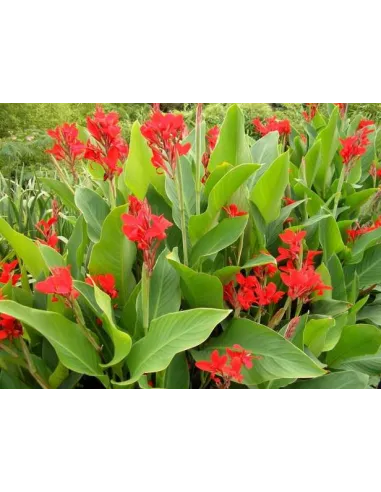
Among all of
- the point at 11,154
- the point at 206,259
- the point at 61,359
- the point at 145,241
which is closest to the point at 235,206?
the point at 206,259

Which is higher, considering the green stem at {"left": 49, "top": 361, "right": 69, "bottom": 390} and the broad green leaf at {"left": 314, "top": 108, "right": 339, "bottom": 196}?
the broad green leaf at {"left": 314, "top": 108, "right": 339, "bottom": 196}

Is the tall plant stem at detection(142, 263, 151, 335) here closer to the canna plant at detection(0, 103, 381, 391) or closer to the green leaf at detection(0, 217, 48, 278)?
the canna plant at detection(0, 103, 381, 391)

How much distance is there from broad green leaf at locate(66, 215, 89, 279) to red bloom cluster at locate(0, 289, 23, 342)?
0.17 metres

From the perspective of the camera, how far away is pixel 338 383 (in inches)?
50.0

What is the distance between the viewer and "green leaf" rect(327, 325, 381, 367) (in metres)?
1.39

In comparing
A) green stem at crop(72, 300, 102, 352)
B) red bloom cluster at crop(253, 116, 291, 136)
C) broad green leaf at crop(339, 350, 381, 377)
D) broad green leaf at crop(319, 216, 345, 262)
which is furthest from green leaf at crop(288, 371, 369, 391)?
red bloom cluster at crop(253, 116, 291, 136)

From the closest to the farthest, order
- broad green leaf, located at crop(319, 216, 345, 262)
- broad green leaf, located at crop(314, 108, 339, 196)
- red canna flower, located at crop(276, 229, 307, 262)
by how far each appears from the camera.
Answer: red canna flower, located at crop(276, 229, 307, 262) < broad green leaf, located at crop(319, 216, 345, 262) < broad green leaf, located at crop(314, 108, 339, 196)

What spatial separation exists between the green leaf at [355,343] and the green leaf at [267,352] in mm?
334

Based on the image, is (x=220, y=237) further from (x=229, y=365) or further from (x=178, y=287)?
(x=229, y=365)

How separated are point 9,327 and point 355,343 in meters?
0.85

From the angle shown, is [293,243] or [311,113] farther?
[311,113]

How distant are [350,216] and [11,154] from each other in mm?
5565

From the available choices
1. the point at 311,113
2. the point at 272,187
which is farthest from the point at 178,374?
the point at 311,113

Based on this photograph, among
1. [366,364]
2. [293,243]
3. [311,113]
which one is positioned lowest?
[366,364]
